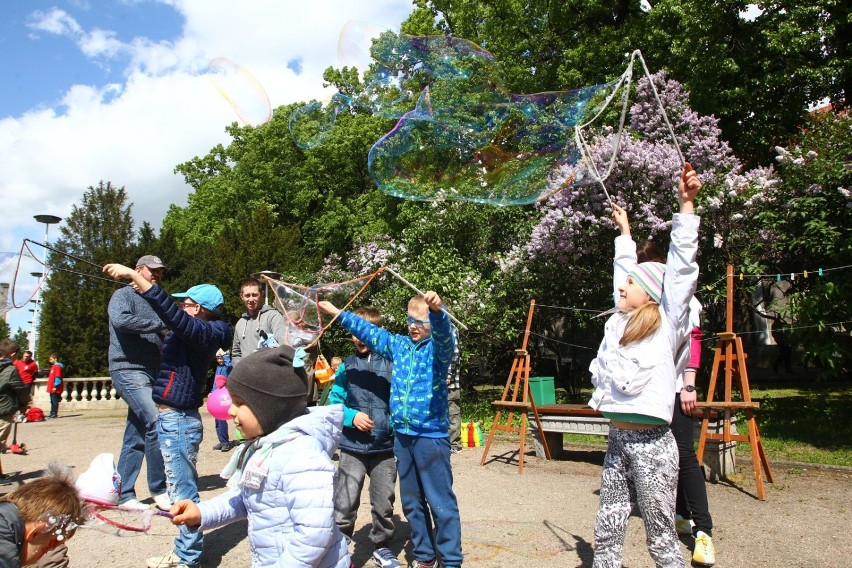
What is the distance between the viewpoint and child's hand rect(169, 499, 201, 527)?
2.51m

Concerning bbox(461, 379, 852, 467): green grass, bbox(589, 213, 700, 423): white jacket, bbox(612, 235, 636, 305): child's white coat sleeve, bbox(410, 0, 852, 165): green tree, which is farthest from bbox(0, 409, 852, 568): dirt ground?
bbox(410, 0, 852, 165): green tree

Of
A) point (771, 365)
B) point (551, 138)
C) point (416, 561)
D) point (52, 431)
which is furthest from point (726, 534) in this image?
point (771, 365)

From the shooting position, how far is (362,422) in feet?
15.2

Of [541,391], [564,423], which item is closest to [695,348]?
[564,423]

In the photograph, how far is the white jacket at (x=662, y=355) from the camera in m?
3.35

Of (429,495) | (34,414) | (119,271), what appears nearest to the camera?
(119,271)

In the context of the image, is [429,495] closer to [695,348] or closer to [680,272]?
[680,272]

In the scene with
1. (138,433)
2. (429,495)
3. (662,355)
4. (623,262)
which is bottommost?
(429,495)

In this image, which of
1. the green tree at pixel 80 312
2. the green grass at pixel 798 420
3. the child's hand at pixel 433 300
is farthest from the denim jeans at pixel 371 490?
the green tree at pixel 80 312

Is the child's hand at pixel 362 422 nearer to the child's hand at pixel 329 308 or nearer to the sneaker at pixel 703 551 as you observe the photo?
the child's hand at pixel 329 308

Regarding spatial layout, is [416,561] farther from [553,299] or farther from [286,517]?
[553,299]

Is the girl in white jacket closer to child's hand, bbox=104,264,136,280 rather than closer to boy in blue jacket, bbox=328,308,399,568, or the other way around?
boy in blue jacket, bbox=328,308,399,568

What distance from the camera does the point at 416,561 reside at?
4383mm

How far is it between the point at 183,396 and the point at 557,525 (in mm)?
3307
